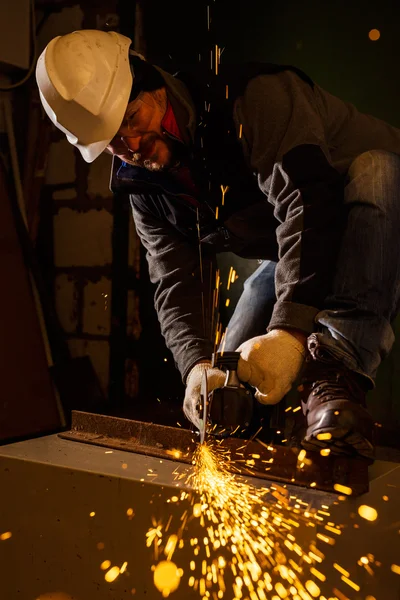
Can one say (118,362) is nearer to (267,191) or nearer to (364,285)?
(267,191)

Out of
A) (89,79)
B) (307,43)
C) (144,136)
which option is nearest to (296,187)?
(144,136)

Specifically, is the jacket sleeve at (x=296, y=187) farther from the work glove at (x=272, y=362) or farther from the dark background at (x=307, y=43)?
the dark background at (x=307, y=43)

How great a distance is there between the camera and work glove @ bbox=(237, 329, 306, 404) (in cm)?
147

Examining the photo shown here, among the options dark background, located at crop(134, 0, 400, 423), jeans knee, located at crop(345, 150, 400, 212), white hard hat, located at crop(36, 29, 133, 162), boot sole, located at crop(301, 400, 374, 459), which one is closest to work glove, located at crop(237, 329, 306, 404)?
boot sole, located at crop(301, 400, 374, 459)

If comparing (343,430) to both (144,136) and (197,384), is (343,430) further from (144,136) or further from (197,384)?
(144,136)

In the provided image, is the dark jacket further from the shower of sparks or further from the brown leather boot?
the shower of sparks

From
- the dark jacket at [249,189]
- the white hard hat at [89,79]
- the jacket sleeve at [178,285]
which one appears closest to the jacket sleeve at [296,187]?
the dark jacket at [249,189]

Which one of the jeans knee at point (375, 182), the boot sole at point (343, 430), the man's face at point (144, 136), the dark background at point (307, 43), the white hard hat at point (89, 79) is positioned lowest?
the boot sole at point (343, 430)

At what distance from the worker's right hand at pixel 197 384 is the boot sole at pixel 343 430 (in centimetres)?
36

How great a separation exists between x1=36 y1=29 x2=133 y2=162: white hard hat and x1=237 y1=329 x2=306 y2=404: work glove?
2.69ft

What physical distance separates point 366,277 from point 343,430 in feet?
1.26

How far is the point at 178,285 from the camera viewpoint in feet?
7.17

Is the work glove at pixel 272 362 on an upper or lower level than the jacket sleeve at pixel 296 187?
lower

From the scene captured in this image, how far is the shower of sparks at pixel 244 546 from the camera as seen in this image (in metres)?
1.33
